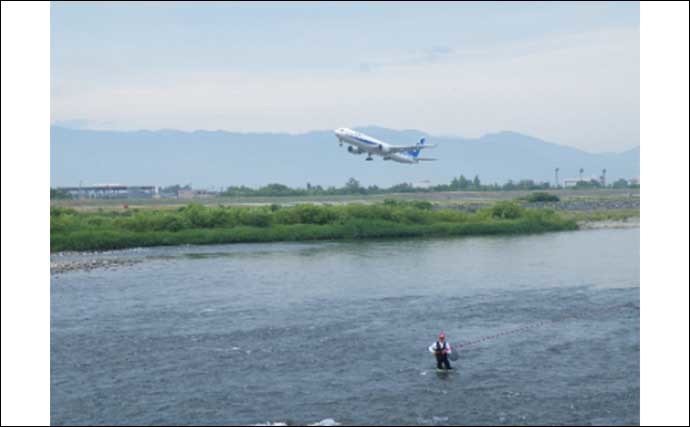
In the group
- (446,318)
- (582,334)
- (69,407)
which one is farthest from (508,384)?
(69,407)

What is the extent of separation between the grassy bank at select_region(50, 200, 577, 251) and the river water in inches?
505

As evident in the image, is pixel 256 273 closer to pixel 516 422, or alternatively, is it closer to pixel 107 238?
pixel 107 238

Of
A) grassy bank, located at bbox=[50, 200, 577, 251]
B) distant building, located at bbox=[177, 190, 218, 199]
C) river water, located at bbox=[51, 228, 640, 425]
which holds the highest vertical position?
distant building, located at bbox=[177, 190, 218, 199]

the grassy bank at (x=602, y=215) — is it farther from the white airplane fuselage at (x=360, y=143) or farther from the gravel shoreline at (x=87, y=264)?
the gravel shoreline at (x=87, y=264)

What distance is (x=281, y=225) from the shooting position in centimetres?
5947

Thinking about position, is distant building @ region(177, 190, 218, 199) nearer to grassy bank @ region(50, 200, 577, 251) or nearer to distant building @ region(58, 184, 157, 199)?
distant building @ region(58, 184, 157, 199)

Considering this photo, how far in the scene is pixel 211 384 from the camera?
64.5 feet

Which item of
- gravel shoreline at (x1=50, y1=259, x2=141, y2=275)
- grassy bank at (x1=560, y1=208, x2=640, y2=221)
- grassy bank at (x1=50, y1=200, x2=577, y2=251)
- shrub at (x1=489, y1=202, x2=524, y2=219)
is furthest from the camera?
grassy bank at (x1=560, y1=208, x2=640, y2=221)

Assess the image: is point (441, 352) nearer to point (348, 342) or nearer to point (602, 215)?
point (348, 342)

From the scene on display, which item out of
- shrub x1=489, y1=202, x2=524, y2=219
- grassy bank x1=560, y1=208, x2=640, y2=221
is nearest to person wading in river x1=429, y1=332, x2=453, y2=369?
shrub x1=489, y1=202, x2=524, y2=219

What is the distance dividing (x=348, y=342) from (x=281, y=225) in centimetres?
3638

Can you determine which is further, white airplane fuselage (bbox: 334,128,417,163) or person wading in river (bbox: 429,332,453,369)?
white airplane fuselage (bbox: 334,128,417,163)

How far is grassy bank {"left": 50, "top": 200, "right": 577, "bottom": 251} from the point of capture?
5447 cm

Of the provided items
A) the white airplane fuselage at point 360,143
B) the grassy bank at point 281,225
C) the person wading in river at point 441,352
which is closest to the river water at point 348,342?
the person wading in river at point 441,352
